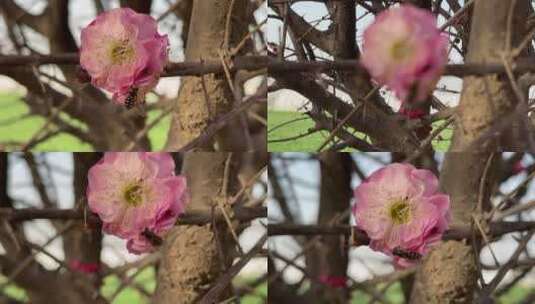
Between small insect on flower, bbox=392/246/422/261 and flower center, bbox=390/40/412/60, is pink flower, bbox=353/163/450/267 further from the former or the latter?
flower center, bbox=390/40/412/60

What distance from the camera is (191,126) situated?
712 mm

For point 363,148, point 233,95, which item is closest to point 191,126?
point 233,95

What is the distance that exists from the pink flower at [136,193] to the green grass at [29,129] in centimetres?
7

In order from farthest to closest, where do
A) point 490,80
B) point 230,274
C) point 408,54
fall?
point 230,274 → point 490,80 → point 408,54

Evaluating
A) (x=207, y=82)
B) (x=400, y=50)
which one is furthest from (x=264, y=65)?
(x=400, y=50)

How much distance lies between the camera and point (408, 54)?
1.35 feet

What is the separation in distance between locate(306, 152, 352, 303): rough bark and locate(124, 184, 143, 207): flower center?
5.3 inches

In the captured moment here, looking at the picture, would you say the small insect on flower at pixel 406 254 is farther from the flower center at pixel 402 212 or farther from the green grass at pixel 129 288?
the green grass at pixel 129 288

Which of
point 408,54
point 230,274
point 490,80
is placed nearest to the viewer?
point 408,54

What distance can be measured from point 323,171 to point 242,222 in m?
0.09

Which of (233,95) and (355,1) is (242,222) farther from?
(355,1)

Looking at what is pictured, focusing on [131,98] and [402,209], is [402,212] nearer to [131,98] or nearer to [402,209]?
[402,209]

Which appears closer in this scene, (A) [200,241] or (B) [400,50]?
(B) [400,50]

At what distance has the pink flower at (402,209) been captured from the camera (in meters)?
0.60
